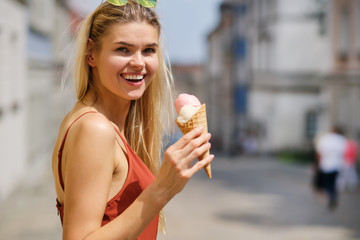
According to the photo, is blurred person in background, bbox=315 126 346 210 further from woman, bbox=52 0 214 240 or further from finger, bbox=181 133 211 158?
finger, bbox=181 133 211 158

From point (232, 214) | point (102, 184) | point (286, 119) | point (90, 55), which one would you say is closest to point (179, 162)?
point (102, 184)

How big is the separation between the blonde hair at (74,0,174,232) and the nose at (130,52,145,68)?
A: 14 centimetres

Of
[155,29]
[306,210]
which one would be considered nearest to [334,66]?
[306,210]

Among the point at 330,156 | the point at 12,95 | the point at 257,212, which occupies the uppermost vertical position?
the point at 12,95

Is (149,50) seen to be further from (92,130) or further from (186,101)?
(92,130)

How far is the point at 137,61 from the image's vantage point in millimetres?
2180

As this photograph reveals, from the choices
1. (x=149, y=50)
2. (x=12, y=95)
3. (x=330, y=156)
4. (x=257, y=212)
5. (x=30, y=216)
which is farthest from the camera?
(x=12, y=95)

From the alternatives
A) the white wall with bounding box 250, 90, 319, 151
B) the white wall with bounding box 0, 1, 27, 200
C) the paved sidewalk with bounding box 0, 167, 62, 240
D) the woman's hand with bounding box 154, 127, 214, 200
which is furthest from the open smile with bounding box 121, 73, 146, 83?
the white wall with bounding box 250, 90, 319, 151

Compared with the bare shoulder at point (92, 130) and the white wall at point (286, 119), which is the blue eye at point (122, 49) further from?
the white wall at point (286, 119)

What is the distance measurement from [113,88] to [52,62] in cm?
2270

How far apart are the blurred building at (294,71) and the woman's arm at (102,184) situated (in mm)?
22111

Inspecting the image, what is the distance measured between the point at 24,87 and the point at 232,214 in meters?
7.08

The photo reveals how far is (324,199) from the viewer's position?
14914 millimetres

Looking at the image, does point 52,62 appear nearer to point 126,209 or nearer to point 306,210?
point 306,210
